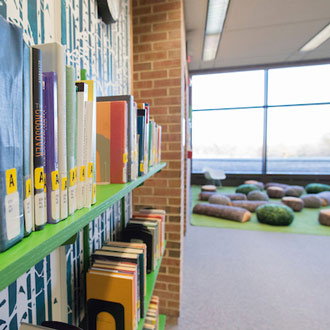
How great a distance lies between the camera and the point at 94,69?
3.51ft

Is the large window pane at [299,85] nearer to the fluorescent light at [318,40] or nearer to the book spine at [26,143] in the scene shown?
the fluorescent light at [318,40]

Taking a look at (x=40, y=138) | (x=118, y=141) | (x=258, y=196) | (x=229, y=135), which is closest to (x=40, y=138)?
(x=40, y=138)

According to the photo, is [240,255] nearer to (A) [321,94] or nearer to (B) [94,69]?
(B) [94,69]

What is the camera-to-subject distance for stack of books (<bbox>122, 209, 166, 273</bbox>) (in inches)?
50.1

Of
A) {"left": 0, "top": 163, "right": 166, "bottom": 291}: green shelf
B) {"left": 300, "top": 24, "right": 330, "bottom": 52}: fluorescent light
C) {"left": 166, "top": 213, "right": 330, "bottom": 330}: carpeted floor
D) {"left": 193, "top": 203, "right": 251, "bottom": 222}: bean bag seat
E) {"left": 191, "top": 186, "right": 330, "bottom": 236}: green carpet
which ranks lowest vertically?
{"left": 166, "top": 213, "right": 330, "bottom": 330}: carpeted floor

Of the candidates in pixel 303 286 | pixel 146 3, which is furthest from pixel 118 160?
pixel 303 286

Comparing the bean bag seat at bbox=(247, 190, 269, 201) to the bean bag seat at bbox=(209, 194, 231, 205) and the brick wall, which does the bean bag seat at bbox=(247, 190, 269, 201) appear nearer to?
the bean bag seat at bbox=(209, 194, 231, 205)

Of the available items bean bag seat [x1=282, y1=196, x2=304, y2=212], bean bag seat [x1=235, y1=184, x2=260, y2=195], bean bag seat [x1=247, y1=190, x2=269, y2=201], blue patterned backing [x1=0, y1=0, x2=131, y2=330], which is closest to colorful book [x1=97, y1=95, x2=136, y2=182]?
blue patterned backing [x1=0, y1=0, x2=131, y2=330]

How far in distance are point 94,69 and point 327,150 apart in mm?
7700

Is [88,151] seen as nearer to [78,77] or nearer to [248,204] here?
[78,77]

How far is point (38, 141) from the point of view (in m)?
0.40

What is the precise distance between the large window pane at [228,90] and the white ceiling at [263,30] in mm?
700

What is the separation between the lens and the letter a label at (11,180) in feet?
1.08

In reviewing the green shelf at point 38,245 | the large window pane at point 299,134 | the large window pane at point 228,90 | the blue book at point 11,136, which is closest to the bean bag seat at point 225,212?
the large window pane at point 299,134
